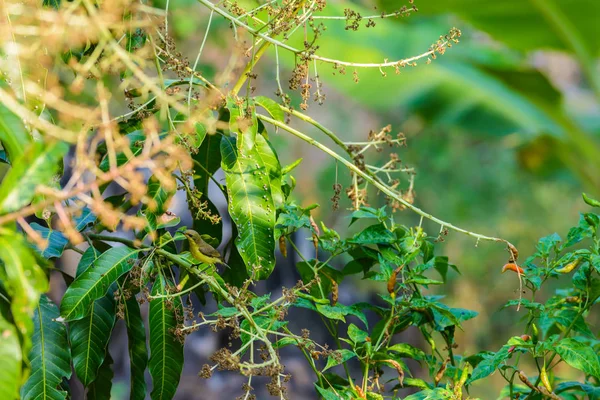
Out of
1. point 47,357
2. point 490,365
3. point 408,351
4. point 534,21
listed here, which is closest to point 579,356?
point 490,365

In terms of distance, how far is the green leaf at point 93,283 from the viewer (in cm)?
95

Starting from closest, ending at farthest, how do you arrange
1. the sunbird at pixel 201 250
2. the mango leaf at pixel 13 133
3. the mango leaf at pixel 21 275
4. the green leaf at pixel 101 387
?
the mango leaf at pixel 21 275, the mango leaf at pixel 13 133, the sunbird at pixel 201 250, the green leaf at pixel 101 387

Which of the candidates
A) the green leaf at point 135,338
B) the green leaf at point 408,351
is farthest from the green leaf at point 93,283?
the green leaf at point 408,351


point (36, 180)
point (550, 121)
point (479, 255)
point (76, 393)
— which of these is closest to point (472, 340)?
point (479, 255)

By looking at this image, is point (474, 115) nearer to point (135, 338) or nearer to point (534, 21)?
point (534, 21)

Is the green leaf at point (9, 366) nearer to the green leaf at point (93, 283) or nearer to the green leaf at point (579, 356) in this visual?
the green leaf at point (93, 283)

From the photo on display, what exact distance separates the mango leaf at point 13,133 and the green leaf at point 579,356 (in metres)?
0.71

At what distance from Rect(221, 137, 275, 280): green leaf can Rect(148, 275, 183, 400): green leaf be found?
0.43 ft

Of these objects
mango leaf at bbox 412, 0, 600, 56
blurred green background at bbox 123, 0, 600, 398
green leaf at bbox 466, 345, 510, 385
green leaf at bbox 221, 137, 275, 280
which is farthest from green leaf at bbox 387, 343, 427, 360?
mango leaf at bbox 412, 0, 600, 56

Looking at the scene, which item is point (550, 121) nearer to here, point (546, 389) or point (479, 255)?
point (479, 255)

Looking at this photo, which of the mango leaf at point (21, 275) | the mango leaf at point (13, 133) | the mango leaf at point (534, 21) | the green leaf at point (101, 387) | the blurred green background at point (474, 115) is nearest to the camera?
the mango leaf at point (21, 275)

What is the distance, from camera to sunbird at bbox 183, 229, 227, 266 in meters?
1.01

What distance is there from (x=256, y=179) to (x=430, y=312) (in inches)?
13.3

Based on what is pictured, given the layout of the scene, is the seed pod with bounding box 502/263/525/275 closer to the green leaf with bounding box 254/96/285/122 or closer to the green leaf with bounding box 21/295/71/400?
the green leaf with bounding box 254/96/285/122
